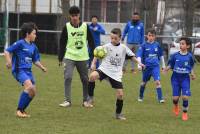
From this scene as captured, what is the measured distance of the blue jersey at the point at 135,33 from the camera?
21016mm

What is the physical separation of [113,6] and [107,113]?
3857cm

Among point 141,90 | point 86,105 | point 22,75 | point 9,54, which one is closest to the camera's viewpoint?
point 9,54

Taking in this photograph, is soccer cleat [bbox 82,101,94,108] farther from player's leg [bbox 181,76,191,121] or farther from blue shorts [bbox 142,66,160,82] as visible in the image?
player's leg [bbox 181,76,191,121]

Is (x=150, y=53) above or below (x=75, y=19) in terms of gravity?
below

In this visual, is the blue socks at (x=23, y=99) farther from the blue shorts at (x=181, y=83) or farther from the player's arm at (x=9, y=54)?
the blue shorts at (x=181, y=83)

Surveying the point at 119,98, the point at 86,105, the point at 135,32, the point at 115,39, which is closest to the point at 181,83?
the point at 119,98

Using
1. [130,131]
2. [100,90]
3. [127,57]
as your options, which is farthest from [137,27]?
[130,131]

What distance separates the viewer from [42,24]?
1353 inches

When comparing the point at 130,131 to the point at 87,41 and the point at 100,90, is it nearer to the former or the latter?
the point at 87,41

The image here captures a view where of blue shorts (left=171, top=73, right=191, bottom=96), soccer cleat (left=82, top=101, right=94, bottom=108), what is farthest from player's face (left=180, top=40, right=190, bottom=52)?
soccer cleat (left=82, top=101, right=94, bottom=108)

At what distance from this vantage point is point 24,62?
1082cm

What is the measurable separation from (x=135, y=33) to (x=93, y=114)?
991 centimetres

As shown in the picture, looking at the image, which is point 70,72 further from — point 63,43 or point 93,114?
point 93,114

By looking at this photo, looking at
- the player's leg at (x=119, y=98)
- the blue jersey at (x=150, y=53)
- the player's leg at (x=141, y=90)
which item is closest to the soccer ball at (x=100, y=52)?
the player's leg at (x=119, y=98)
